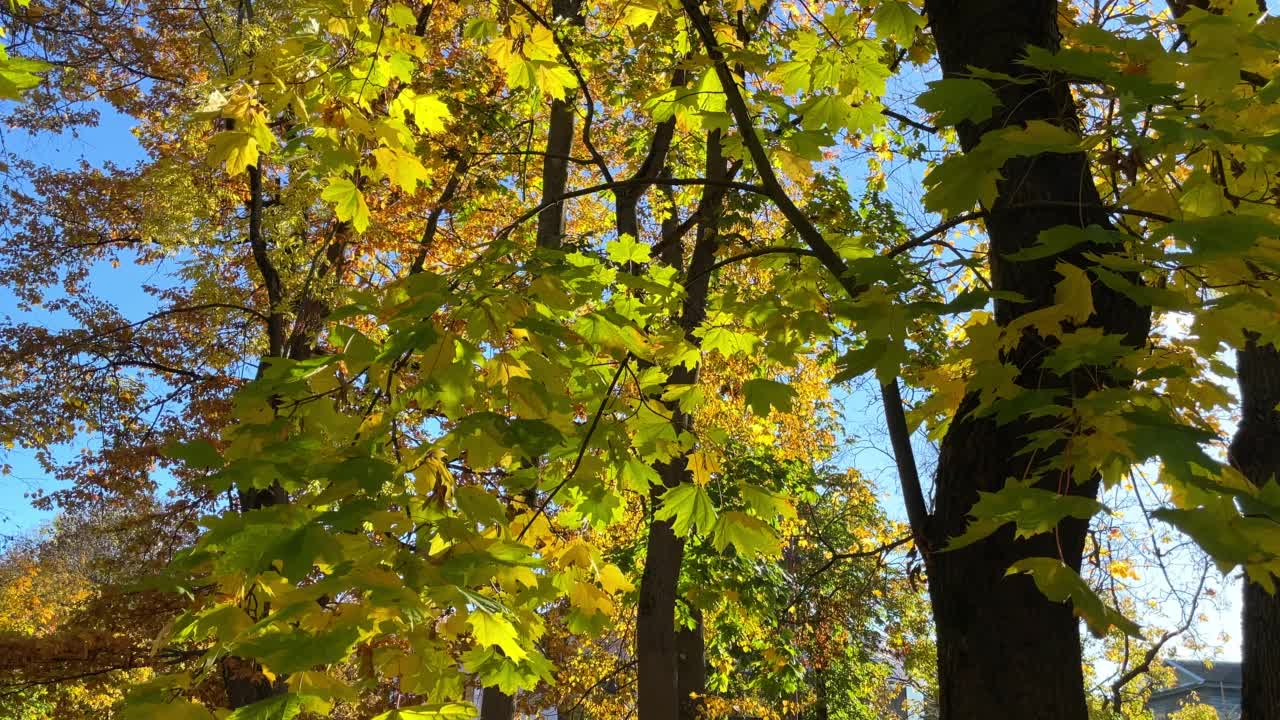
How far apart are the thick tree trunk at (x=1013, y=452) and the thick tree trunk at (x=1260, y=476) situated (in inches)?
105

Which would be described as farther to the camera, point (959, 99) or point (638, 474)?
point (638, 474)

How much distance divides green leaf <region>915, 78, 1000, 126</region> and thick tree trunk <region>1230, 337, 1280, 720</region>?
10.7ft

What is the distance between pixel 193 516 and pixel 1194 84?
1024cm

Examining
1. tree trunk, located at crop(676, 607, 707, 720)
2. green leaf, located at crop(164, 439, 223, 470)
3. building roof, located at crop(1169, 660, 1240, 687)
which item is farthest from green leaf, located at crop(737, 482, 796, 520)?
building roof, located at crop(1169, 660, 1240, 687)

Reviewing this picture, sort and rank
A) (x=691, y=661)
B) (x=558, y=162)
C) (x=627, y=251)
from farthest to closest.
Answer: (x=691, y=661)
(x=558, y=162)
(x=627, y=251)

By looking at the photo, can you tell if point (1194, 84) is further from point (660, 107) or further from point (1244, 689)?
point (1244, 689)

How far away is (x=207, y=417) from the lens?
30.5 feet

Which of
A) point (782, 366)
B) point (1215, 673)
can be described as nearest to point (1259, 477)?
point (782, 366)

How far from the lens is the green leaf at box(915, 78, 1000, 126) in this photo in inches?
68.6

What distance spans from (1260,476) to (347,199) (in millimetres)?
4549

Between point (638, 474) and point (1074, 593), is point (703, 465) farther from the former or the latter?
point (1074, 593)

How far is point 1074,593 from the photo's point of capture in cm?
157

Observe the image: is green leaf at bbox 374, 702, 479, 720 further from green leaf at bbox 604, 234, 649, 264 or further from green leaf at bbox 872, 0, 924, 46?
green leaf at bbox 872, 0, 924, 46

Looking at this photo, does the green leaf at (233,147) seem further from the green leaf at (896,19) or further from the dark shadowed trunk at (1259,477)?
the dark shadowed trunk at (1259,477)
